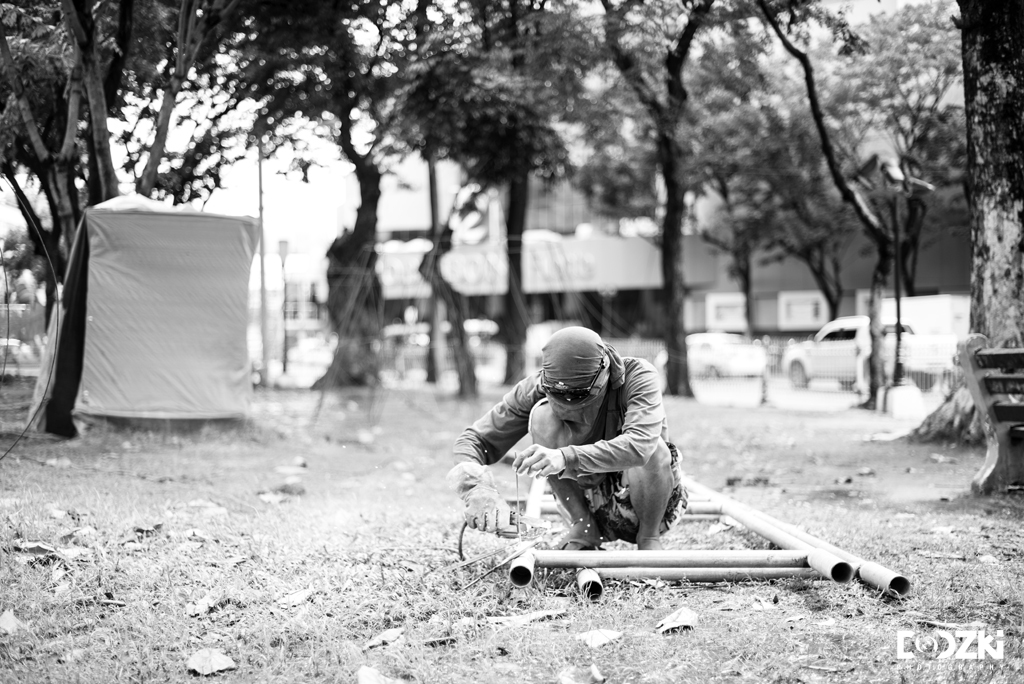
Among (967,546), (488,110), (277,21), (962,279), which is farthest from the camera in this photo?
(962,279)

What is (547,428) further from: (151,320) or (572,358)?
(151,320)

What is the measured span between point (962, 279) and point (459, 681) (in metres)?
32.5

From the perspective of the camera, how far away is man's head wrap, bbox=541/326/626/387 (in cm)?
381

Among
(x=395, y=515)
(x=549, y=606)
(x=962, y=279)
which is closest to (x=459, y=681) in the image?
(x=549, y=606)

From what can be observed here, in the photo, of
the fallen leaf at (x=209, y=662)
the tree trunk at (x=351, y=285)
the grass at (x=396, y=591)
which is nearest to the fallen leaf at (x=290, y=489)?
the grass at (x=396, y=591)

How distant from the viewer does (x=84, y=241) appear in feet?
31.6

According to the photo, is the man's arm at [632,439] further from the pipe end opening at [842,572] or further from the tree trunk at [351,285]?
the tree trunk at [351,285]

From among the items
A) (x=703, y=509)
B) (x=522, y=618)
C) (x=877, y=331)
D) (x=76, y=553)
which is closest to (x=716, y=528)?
(x=703, y=509)

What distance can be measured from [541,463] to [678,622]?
83 centimetres

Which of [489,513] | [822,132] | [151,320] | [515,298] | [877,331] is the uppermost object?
[822,132]

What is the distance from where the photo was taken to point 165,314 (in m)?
10.1

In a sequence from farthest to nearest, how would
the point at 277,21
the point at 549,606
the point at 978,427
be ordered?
1. the point at 277,21
2. the point at 978,427
3. the point at 549,606

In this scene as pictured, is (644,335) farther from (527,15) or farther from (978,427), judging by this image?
(978,427)

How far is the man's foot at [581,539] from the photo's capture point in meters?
4.55
